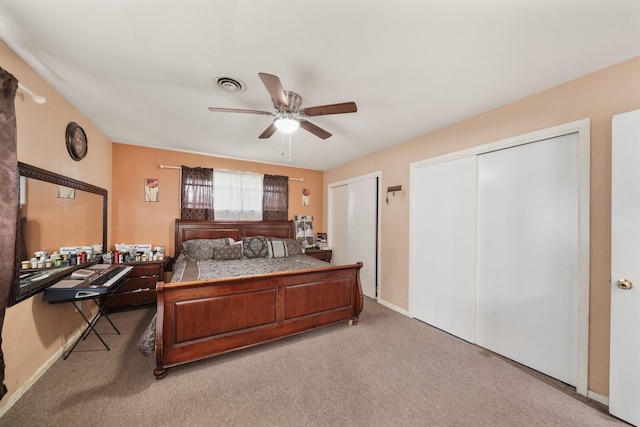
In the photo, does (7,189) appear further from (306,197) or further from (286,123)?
(306,197)

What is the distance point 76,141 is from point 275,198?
110 inches

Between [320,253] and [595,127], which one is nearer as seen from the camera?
[595,127]

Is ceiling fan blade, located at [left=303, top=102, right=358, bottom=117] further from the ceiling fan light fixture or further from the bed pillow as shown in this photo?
the bed pillow

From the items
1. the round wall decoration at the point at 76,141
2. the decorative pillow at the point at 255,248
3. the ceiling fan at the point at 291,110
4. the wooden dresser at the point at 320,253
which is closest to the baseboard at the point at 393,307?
the wooden dresser at the point at 320,253

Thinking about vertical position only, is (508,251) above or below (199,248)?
above

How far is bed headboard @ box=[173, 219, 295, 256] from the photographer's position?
3.78 meters

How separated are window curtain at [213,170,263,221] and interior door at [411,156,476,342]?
2792mm

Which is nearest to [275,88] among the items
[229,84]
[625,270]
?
[229,84]

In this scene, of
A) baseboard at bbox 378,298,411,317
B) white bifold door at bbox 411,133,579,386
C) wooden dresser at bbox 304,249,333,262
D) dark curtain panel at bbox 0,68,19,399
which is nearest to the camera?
dark curtain panel at bbox 0,68,19,399

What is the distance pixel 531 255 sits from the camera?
2113 mm

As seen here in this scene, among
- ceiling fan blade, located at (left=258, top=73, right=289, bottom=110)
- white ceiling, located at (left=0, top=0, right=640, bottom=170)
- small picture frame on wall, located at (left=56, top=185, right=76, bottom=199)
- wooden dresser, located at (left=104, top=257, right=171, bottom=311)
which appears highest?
white ceiling, located at (left=0, top=0, right=640, bottom=170)

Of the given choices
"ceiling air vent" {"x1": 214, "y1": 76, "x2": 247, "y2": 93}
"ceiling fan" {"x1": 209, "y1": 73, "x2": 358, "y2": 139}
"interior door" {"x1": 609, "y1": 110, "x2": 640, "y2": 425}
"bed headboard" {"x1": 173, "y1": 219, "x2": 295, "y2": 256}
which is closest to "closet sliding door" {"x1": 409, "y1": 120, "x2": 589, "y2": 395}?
"interior door" {"x1": 609, "y1": 110, "x2": 640, "y2": 425}

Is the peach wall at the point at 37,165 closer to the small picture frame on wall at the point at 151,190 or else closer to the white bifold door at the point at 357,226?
the small picture frame on wall at the point at 151,190

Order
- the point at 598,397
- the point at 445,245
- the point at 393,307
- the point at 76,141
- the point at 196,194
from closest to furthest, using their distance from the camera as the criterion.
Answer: the point at 598,397 → the point at 76,141 → the point at 445,245 → the point at 393,307 → the point at 196,194
